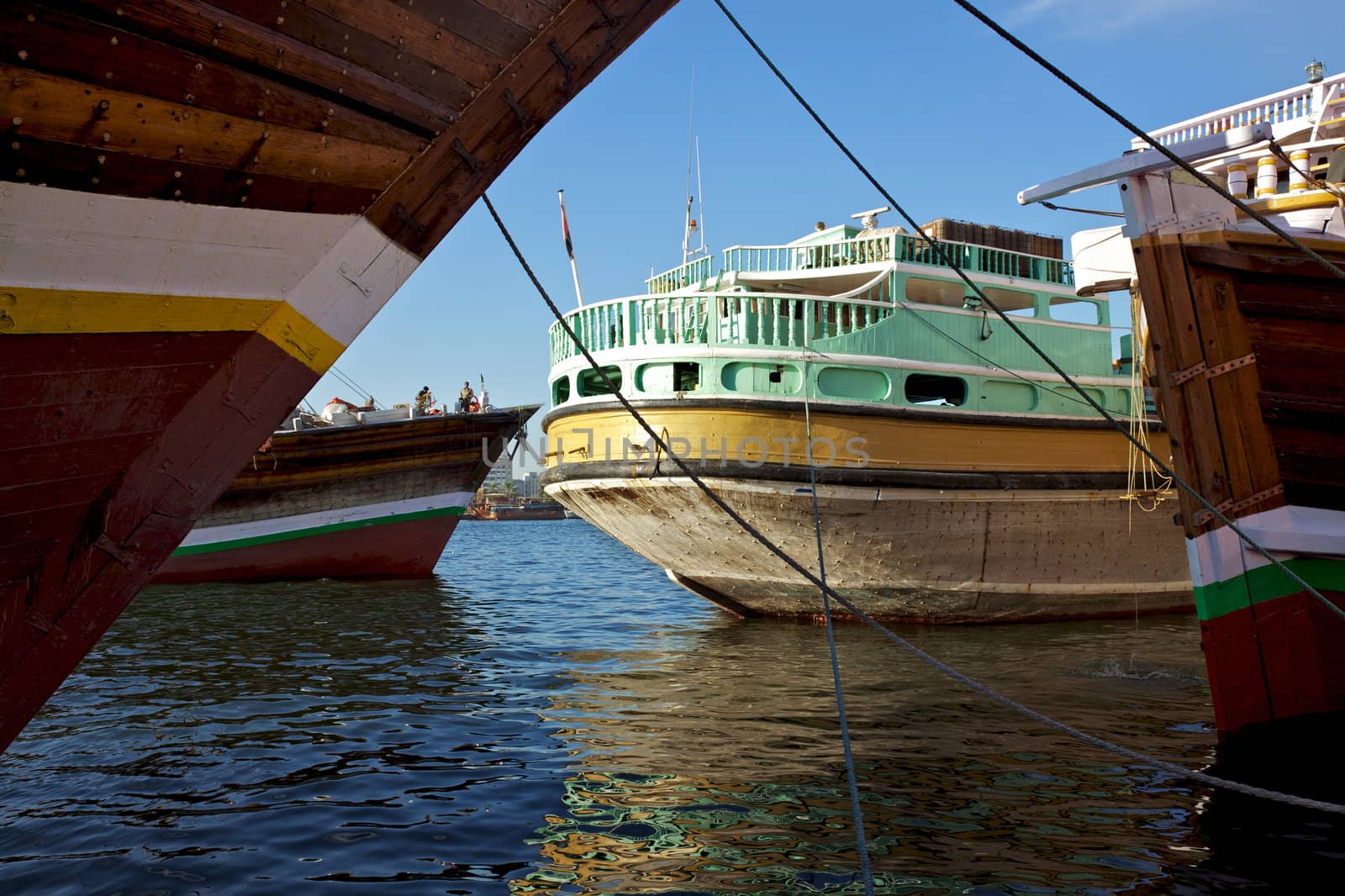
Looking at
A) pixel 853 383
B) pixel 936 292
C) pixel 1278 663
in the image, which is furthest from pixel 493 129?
pixel 936 292

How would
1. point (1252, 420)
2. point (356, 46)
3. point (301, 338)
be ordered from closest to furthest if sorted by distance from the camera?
point (356, 46) → point (301, 338) → point (1252, 420)

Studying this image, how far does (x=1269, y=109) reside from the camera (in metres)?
9.48

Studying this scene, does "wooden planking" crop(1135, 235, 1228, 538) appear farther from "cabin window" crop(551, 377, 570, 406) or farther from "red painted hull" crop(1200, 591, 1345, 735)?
"cabin window" crop(551, 377, 570, 406)

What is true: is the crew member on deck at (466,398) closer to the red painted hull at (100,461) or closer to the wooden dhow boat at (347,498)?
the wooden dhow boat at (347,498)

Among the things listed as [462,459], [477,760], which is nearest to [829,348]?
[477,760]

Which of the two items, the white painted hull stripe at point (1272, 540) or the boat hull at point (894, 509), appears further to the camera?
the boat hull at point (894, 509)

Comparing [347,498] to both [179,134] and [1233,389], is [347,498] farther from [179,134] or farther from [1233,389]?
[179,134]

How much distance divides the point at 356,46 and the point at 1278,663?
6.29m

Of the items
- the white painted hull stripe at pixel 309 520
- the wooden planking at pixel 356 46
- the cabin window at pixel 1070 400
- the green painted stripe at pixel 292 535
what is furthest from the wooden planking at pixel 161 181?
the green painted stripe at pixel 292 535

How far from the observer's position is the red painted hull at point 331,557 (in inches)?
710

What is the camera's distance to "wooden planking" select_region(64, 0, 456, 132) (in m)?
2.81

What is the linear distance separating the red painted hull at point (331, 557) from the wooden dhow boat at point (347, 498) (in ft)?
0.06

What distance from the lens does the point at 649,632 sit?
40.5 ft

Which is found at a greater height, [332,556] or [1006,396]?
[1006,396]
